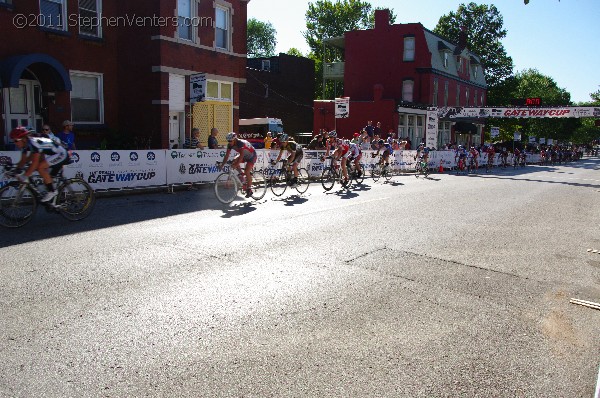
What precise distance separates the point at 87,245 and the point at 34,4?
13489 mm

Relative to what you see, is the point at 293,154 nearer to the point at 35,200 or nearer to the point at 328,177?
the point at 328,177

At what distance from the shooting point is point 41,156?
941cm

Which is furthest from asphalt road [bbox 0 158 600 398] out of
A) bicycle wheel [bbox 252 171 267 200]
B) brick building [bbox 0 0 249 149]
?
brick building [bbox 0 0 249 149]

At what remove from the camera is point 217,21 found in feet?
76.3

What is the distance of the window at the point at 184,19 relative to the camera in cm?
2136

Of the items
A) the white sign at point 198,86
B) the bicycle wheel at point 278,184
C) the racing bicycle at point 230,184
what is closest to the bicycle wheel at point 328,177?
the bicycle wheel at point 278,184

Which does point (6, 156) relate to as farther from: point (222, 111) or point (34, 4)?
point (222, 111)

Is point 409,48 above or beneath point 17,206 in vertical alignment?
above

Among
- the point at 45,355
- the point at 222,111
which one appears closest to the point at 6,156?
the point at 45,355

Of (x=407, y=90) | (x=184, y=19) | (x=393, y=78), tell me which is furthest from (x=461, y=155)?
(x=184, y=19)

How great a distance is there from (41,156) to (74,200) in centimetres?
109

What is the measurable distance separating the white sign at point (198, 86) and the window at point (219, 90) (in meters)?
2.31

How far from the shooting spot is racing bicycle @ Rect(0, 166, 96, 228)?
29.6ft

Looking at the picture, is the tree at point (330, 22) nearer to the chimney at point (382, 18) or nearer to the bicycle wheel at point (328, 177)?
the chimney at point (382, 18)
